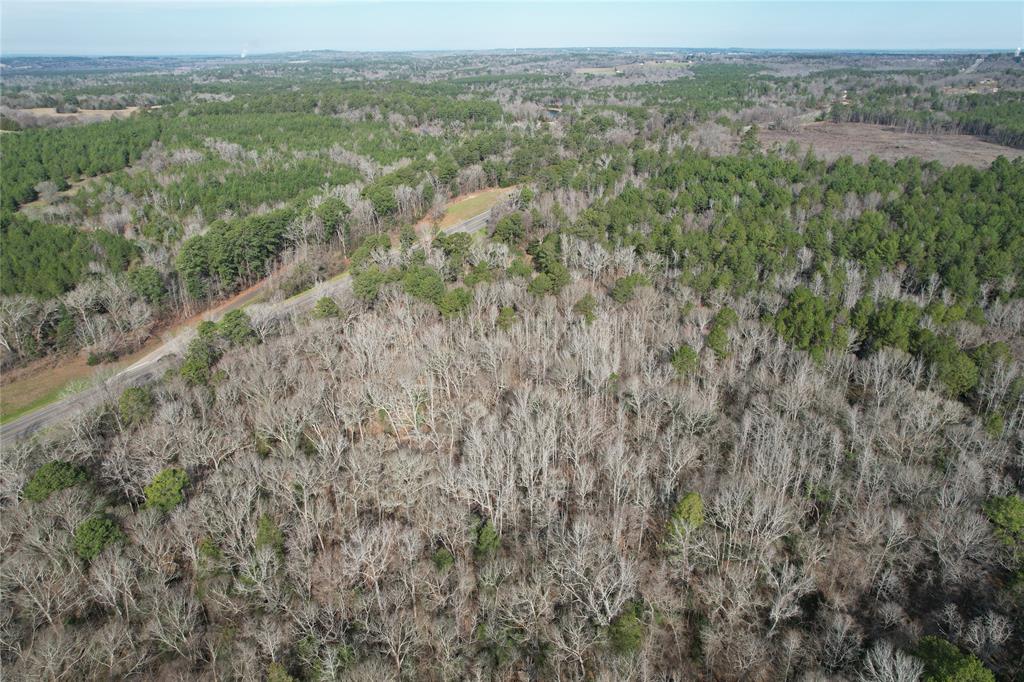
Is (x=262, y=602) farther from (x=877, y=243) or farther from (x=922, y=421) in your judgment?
(x=877, y=243)

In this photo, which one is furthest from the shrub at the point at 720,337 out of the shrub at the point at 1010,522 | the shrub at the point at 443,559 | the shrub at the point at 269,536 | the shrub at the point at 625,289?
the shrub at the point at 269,536

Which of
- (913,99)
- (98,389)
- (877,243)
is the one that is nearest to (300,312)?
(98,389)

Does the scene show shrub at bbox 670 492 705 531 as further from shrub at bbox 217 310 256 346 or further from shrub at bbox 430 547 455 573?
shrub at bbox 217 310 256 346

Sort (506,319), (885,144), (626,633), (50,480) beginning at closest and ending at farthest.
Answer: (626,633)
(50,480)
(506,319)
(885,144)

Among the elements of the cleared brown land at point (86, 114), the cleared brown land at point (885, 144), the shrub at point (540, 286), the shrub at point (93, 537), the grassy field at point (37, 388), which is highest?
the cleared brown land at point (86, 114)

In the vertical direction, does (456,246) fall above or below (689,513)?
above

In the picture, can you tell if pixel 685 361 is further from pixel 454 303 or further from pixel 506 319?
pixel 454 303

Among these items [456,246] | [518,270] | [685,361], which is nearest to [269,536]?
[685,361]

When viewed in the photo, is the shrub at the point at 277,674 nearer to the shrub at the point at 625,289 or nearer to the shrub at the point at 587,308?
the shrub at the point at 587,308
